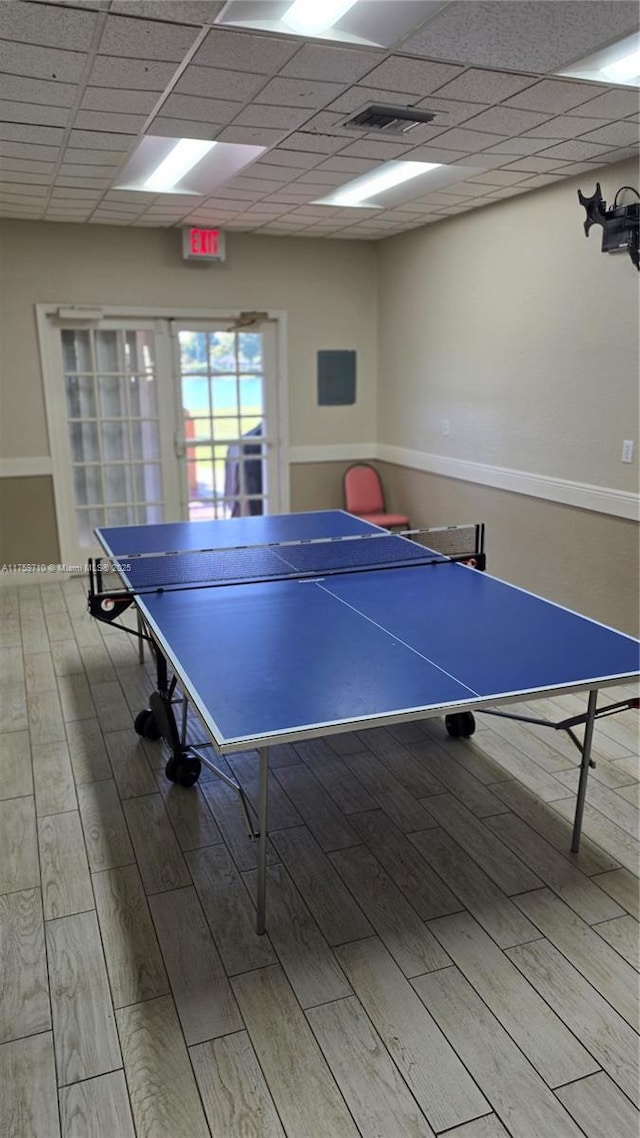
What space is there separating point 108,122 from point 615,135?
2.11 metres

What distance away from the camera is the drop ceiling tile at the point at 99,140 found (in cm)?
321

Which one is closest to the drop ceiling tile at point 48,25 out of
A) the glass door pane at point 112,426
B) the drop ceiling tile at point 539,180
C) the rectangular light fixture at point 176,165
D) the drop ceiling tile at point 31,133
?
the drop ceiling tile at point 31,133

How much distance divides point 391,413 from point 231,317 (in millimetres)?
1494

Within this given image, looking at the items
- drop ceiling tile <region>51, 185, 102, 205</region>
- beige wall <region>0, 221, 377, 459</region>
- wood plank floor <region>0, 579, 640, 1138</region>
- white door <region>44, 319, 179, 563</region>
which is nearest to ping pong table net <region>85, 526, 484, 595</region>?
wood plank floor <region>0, 579, 640, 1138</region>

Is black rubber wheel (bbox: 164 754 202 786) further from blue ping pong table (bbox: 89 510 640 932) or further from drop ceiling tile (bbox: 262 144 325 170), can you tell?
drop ceiling tile (bbox: 262 144 325 170)

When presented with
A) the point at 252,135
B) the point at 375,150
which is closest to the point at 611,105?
the point at 375,150

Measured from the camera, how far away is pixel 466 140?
3355mm

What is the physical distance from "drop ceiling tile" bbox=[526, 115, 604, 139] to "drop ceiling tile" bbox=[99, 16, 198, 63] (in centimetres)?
154

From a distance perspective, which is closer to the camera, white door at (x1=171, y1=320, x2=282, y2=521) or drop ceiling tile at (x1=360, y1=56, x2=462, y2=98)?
drop ceiling tile at (x1=360, y1=56, x2=462, y2=98)

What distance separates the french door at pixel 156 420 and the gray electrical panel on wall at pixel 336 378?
387 mm

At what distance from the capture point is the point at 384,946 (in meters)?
2.20

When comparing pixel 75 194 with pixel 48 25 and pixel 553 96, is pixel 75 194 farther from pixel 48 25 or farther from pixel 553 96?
pixel 553 96

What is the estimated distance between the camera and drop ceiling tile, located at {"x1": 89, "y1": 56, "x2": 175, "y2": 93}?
2.45 m

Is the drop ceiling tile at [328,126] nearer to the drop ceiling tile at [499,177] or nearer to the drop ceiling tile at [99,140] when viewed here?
the drop ceiling tile at [99,140]
